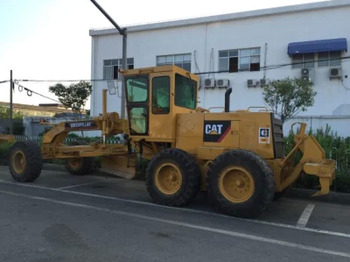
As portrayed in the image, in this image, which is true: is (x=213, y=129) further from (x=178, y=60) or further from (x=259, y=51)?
(x=178, y=60)

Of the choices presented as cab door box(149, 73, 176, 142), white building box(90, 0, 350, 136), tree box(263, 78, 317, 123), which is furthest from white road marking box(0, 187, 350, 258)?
white building box(90, 0, 350, 136)

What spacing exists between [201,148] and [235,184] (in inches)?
49.1

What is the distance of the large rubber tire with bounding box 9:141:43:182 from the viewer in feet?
36.7

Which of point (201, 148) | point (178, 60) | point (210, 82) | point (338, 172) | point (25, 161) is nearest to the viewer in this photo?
point (201, 148)

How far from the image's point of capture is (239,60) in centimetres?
2577

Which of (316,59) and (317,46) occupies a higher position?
(317,46)

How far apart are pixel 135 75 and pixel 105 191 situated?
10.2 feet

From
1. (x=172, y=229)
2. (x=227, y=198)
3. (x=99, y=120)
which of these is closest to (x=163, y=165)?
(x=227, y=198)

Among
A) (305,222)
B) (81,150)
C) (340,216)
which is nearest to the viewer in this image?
(305,222)

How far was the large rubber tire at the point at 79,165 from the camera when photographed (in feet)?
42.2

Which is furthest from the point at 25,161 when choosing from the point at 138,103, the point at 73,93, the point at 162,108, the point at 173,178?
the point at 73,93

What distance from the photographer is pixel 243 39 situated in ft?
83.9

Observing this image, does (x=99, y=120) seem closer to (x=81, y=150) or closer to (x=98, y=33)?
(x=81, y=150)

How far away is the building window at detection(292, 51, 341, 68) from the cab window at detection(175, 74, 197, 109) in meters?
16.0
